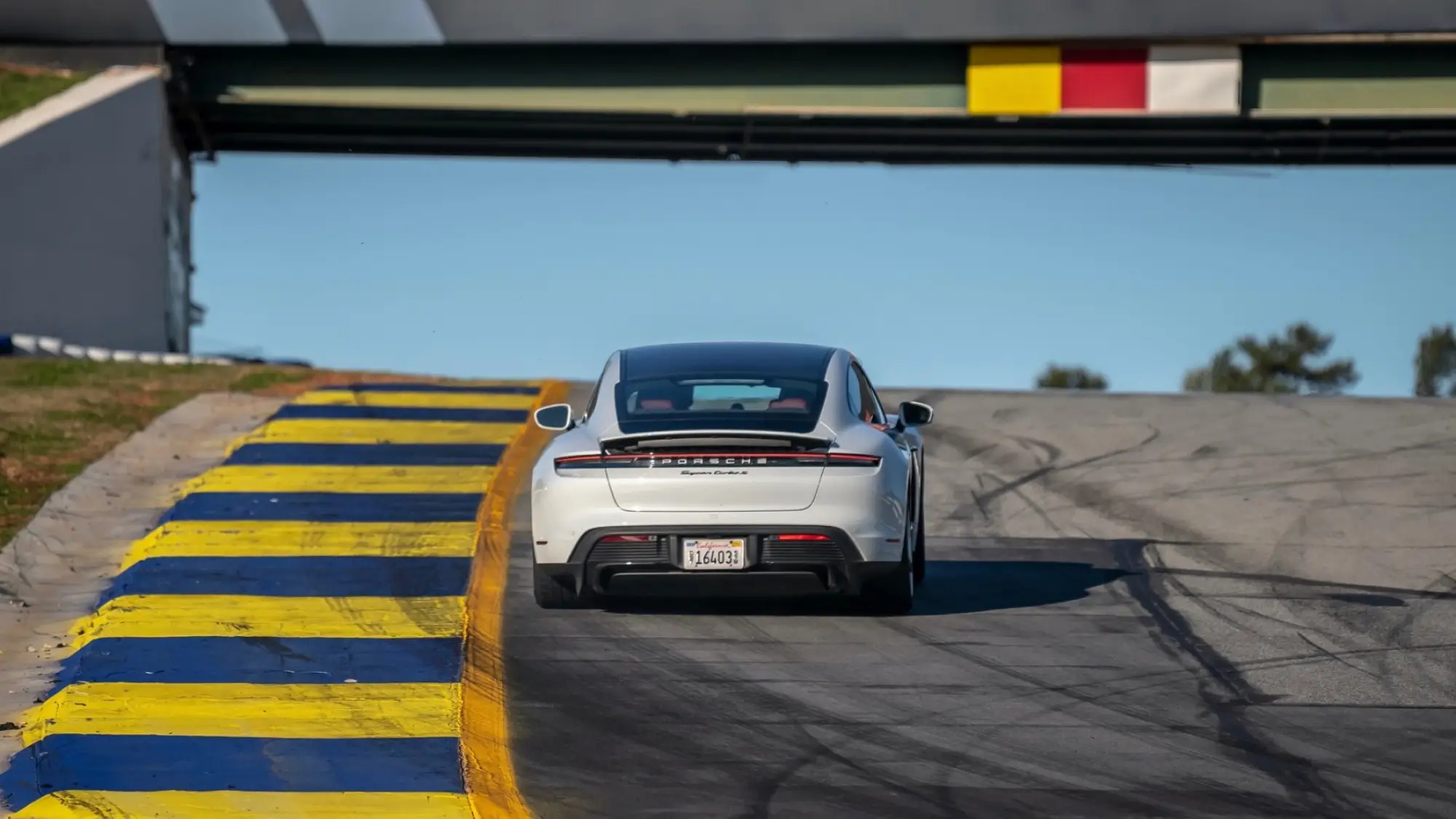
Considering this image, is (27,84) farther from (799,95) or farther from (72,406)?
(72,406)

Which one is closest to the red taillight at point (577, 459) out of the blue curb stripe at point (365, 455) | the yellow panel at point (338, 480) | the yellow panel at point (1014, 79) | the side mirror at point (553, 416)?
the side mirror at point (553, 416)

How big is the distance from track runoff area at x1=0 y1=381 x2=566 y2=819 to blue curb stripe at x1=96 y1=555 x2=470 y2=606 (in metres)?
0.02

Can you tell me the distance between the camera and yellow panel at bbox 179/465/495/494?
14344 millimetres

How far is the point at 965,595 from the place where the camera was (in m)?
11.9

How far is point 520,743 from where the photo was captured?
8117 mm

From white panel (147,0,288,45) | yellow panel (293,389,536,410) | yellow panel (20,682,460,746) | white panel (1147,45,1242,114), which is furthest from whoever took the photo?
white panel (147,0,288,45)

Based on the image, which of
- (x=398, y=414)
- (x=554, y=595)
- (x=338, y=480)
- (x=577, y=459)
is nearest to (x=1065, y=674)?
(x=577, y=459)

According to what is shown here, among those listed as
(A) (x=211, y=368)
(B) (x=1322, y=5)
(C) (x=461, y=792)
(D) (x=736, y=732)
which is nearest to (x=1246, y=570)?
(D) (x=736, y=732)

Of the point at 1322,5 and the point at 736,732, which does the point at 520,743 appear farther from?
the point at 1322,5

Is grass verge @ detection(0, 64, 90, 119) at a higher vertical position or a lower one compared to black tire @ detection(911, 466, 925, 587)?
higher

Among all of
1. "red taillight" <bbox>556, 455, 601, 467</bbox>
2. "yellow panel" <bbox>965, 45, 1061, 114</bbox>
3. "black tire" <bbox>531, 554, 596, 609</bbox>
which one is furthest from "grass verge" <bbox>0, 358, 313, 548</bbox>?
"yellow panel" <bbox>965, 45, 1061, 114</bbox>

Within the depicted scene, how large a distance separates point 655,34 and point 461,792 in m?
20.9

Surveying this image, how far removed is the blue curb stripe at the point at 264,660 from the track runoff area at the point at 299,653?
0.05 feet

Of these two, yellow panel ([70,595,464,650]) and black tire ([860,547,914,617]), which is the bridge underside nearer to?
black tire ([860,547,914,617])
